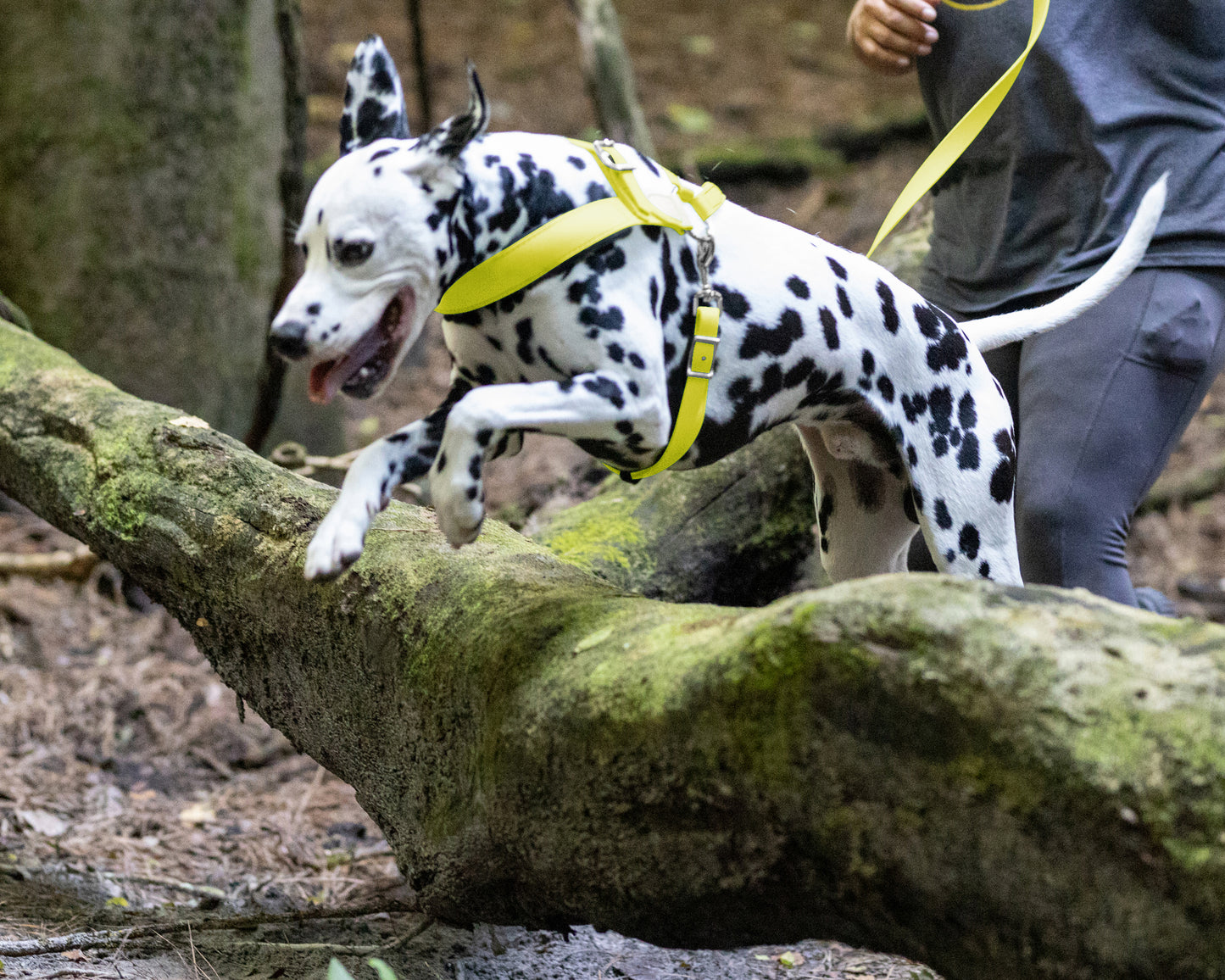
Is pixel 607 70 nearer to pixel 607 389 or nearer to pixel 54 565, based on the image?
pixel 54 565

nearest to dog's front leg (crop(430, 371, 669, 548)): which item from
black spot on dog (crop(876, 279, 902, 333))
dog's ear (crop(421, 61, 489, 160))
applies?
dog's ear (crop(421, 61, 489, 160))

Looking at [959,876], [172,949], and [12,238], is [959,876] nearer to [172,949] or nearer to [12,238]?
[172,949]

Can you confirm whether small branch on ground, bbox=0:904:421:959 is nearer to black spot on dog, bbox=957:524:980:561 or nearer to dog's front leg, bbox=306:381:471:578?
dog's front leg, bbox=306:381:471:578

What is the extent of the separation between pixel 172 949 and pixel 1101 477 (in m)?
2.50

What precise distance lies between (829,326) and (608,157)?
0.58 m

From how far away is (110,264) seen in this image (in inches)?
189

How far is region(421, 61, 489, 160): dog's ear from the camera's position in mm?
1852

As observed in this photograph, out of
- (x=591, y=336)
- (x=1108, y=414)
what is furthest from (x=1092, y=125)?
(x=591, y=336)

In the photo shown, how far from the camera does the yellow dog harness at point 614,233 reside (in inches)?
78.1

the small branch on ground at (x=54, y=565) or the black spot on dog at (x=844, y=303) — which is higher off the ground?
the black spot on dog at (x=844, y=303)

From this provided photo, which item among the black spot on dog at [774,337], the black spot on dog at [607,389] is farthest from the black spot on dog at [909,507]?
the black spot on dog at [607,389]

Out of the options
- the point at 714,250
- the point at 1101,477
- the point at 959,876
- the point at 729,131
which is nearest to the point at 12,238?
the point at 714,250

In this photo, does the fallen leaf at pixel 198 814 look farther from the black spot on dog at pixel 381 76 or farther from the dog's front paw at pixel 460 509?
the black spot on dog at pixel 381 76

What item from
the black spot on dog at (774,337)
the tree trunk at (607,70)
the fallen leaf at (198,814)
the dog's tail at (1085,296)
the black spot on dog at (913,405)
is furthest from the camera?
the tree trunk at (607,70)
